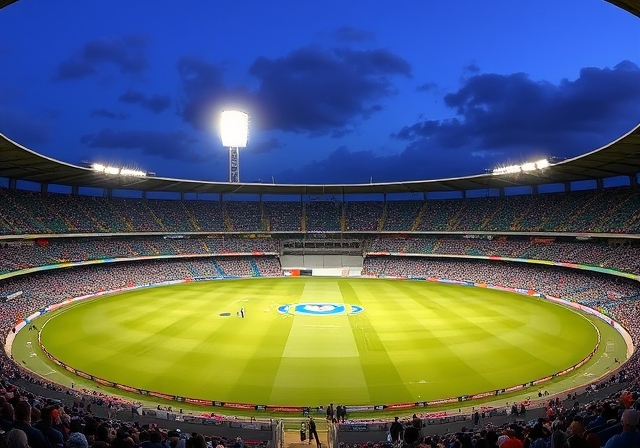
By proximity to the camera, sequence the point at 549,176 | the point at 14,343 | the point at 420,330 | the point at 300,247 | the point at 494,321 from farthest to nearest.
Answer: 1. the point at 300,247
2. the point at 549,176
3. the point at 494,321
4. the point at 420,330
5. the point at 14,343

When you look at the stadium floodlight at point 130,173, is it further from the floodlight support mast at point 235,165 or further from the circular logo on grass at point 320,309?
the circular logo on grass at point 320,309

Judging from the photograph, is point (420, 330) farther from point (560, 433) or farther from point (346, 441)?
point (560, 433)

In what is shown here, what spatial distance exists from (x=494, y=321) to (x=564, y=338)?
21.9ft

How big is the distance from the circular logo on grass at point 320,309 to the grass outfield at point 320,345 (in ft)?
2.05

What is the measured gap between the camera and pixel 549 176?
61594 millimetres

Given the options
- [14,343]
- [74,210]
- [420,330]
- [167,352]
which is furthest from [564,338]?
[74,210]

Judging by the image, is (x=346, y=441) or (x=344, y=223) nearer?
(x=346, y=441)

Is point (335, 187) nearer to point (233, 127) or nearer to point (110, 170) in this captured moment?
point (233, 127)

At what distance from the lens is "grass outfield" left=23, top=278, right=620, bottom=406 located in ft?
86.6

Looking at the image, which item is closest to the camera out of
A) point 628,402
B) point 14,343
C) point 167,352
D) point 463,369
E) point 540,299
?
point 628,402

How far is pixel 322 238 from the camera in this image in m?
85.5

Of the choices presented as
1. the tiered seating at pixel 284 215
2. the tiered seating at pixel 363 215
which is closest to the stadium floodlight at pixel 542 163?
the tiered seating at pixel 363 215

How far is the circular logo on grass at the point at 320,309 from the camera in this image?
4585 cm

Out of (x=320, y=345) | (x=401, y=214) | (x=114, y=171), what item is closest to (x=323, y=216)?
(x=401, y=214)
